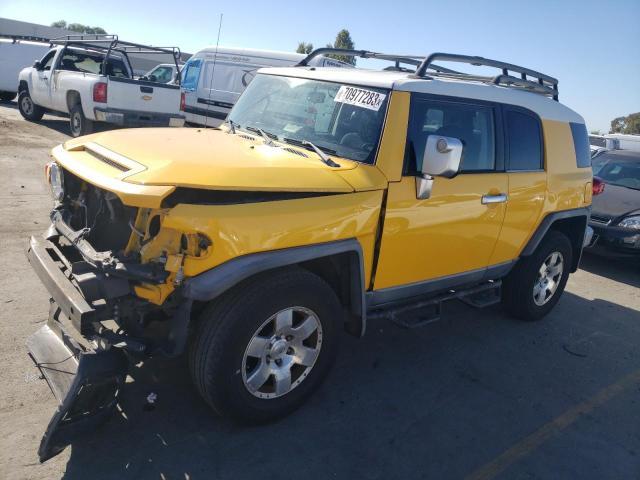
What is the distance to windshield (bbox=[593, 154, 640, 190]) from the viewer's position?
8344 millimetres

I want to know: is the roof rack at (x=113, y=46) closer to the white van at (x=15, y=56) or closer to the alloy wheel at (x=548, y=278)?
the white van at (x=15, y=56)

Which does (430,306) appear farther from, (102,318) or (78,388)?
(78,388)

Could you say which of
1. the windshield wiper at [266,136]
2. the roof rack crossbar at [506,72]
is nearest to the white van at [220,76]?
the roof rack crossbar at [506,72]

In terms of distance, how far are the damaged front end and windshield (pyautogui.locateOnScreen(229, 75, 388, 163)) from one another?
1378 millimetres

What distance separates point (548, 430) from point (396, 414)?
1045mm

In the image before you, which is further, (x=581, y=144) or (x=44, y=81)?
(x=44, y=81)

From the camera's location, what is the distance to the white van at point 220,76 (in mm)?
12422

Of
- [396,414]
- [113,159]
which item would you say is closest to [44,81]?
[113,159]

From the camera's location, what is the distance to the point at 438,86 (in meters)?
3.69

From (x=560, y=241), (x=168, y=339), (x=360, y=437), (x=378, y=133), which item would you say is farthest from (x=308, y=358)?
(x=560, y=241)

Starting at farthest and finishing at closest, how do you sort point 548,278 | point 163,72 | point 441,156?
point 163,72
point 548,278
point 441,156

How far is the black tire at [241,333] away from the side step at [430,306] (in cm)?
74

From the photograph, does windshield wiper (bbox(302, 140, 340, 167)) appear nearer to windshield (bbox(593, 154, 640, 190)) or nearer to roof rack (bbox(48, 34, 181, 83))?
windshield (bbox(593, 154, 640, 190))

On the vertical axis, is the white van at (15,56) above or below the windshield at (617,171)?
above
